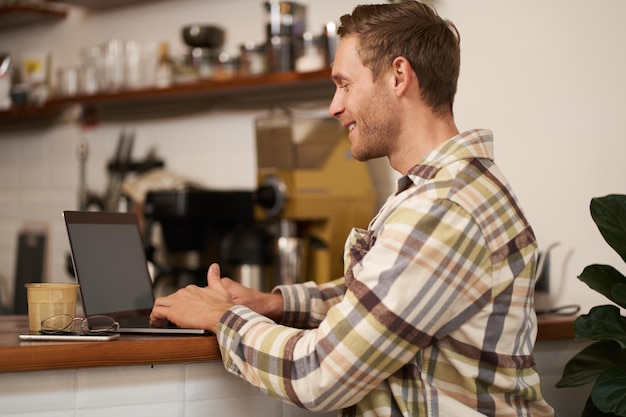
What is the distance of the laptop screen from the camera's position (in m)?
1.80

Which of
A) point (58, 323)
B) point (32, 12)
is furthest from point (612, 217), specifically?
point (32, 12)

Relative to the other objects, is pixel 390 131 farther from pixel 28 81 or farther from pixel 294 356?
pixel 28 81

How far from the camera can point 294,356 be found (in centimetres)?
152

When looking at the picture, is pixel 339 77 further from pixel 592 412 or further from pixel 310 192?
pixel 310 192

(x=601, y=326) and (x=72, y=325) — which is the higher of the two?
(x=72, y=325)

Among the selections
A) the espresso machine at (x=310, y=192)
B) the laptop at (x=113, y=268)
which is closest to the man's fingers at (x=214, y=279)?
the laptop at (x=113, y=268)

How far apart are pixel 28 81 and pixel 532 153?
336 centimetres

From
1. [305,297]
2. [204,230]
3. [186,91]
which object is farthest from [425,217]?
[186,91]

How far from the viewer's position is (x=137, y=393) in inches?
65.0

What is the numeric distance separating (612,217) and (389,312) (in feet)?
2.53

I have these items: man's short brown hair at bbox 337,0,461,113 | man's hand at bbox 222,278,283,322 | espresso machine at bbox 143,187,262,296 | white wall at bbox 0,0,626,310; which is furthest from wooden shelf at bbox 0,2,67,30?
man's short brown hair at bbox 337,0,461,113

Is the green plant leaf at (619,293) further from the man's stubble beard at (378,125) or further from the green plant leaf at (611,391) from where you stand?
the man's stubble beard at (378,125)

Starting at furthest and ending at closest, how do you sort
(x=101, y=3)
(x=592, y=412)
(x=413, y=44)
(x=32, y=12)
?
1. (x=32, y=12)
2. (x=101, y=3)
3. (x=592, y=412)
4. (x=413, y=44)

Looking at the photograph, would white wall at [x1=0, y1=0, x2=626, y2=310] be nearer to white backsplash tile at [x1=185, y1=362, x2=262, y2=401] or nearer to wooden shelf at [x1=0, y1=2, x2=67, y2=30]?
white backsplash tile at [x1=185, y1=362, x2=262, y2=401]
